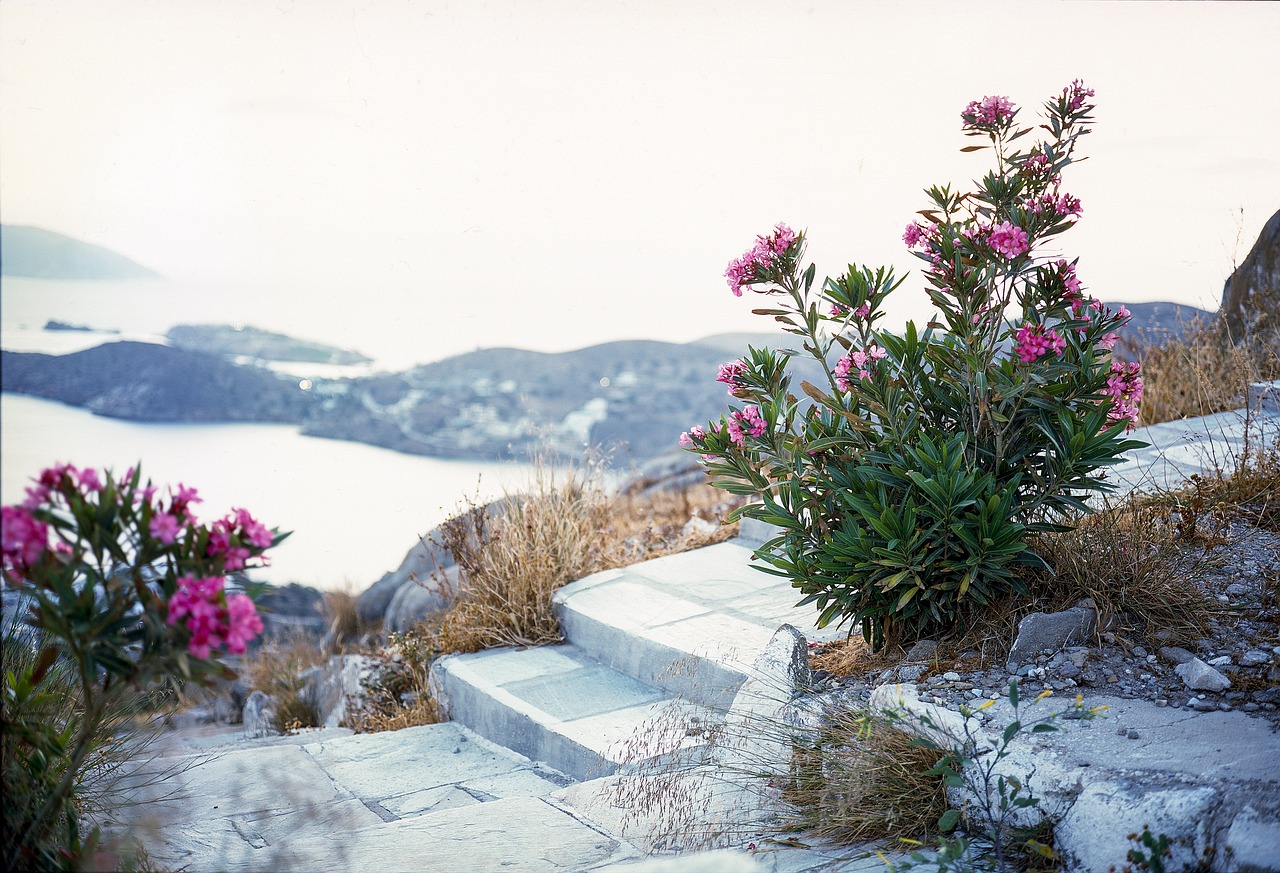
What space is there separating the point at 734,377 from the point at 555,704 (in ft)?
4.43

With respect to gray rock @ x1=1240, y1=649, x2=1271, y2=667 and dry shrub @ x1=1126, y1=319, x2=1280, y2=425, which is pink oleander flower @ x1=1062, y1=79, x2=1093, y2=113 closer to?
gray rock @ x1=1240, y1=649, x2=1271, y2=667

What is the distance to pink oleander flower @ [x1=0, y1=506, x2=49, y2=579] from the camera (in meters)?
1.20

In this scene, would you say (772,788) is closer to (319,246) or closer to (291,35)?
(291,35)

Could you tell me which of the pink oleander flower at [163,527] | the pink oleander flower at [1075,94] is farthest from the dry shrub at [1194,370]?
the pink oleander flower at [163,527]

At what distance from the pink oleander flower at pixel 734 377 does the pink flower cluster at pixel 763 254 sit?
0.26 meters

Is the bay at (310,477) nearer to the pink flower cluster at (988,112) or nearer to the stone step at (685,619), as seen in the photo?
the stone step at (685,619)

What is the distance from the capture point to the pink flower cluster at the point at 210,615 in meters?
1.24

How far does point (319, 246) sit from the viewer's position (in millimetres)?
12469

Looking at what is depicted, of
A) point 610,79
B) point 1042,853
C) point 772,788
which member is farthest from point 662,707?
point 610,79

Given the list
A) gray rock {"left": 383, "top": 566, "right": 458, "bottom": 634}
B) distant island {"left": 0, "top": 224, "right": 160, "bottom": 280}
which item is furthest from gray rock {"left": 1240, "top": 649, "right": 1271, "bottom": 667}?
distant island {"left": 0, "top": 224, "right": 160, "bottom": 280}

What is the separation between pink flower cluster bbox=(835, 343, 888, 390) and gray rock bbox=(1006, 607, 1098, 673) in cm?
76

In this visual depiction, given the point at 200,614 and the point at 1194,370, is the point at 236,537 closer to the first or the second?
the point at 200,614

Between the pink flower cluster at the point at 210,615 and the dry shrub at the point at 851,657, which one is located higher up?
the pink flower cluster at the point at 210,615

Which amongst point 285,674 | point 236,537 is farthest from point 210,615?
→ point 285,674
